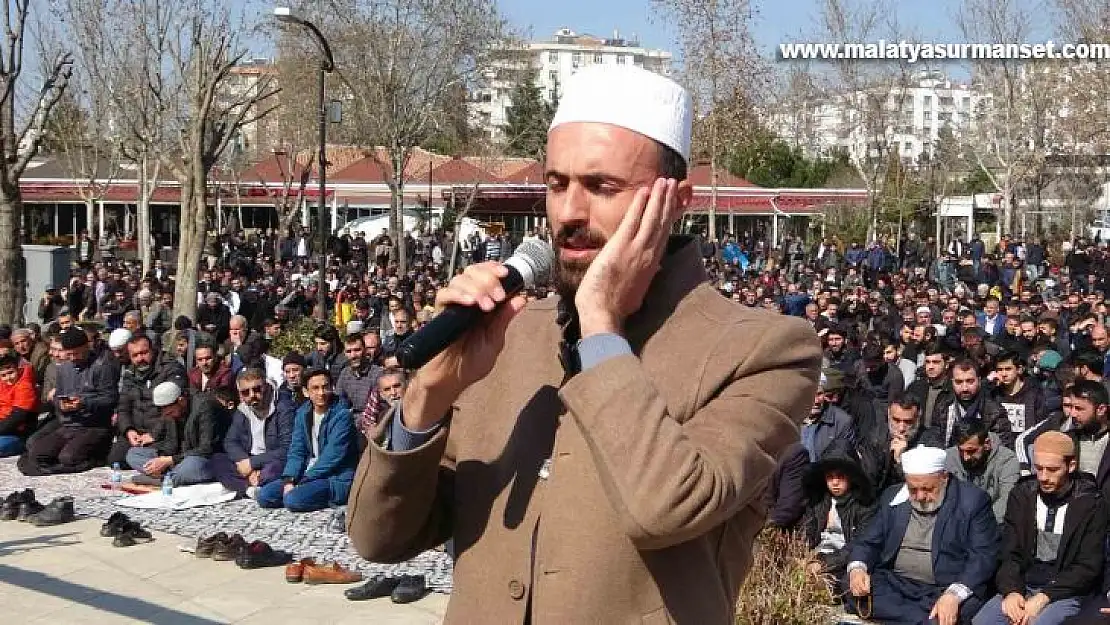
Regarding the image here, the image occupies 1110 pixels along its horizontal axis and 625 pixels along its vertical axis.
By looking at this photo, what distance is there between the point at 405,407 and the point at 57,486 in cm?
997

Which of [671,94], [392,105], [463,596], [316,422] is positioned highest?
[392,105]

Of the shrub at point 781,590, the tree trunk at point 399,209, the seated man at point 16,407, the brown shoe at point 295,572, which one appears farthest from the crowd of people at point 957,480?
the tree trunk at point 399,209

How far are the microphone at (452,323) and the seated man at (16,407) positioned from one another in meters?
11.7

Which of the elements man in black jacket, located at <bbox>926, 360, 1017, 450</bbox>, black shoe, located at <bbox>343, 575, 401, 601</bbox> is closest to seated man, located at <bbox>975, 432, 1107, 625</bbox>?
man in black jacket, located at <bbox>926, 360, 1017, 450</bbox>

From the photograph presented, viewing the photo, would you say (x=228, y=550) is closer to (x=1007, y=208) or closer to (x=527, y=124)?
(x=527, y=124)

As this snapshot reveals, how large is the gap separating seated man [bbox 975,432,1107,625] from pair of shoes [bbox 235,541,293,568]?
14.2ft

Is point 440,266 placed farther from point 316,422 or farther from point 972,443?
point 972,443

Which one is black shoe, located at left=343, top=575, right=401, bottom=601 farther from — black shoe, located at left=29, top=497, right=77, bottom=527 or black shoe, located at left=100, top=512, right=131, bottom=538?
black shoe, located at left=29, top=497, right=77, bottom=527

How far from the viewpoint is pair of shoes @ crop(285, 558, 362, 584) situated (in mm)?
7961

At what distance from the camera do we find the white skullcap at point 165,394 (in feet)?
37.7

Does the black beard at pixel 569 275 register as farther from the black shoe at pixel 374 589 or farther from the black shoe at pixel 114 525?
the black shoe at pixel 114 525

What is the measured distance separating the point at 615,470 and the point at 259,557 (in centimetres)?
708

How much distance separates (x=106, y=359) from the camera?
12.9 meters

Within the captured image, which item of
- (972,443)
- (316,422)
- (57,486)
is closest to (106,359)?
(57,486)
